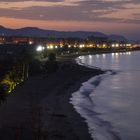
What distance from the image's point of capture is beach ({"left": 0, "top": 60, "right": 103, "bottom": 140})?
2112cm

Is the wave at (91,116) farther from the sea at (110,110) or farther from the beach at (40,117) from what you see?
the beach at (40,117)

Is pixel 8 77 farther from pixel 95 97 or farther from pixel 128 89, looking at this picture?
pixel 128 89

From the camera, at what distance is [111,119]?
2867 cm

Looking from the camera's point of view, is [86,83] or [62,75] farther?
[62,75]

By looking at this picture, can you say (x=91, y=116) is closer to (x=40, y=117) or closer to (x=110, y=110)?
(x=110, y=110)

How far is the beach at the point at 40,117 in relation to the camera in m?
21.1

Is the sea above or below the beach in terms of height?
below

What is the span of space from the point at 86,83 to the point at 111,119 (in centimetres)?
2466

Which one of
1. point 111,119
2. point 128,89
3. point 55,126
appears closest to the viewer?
point 55,126

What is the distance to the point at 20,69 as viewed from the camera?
45312 millimetres

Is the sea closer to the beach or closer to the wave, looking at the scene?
the wave

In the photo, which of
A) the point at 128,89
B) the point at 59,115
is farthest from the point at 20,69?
the point at 59,115

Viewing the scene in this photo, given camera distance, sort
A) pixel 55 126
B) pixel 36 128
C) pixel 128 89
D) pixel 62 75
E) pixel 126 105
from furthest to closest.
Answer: pixel 62 75, pixel 128 89, pixel 126 105, pixel 55 126, pixel 36 128

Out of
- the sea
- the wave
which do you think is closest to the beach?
the wave
